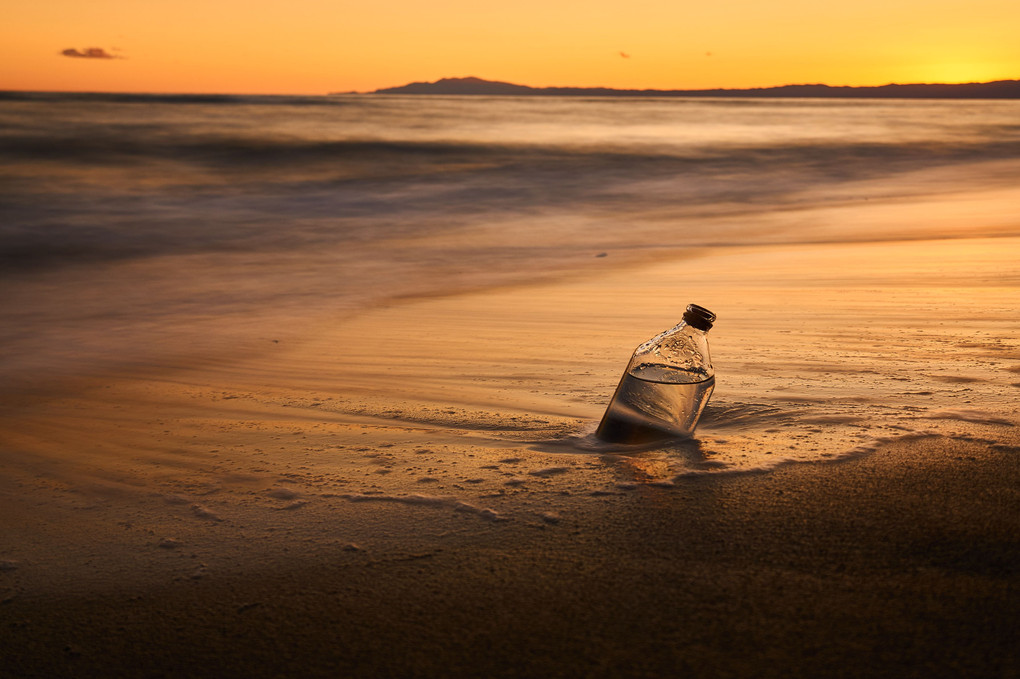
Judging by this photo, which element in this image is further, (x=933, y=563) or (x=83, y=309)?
(x=83, y=309)

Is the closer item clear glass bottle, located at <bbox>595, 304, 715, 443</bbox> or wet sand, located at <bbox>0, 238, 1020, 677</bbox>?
wet sand, located at <bbox>0, 238, 1020, 677</bbox>

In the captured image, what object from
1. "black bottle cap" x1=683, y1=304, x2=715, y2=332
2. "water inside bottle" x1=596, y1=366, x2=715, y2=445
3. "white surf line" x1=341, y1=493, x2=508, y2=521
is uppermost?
"black bottle cap" x1=683, y1=304, x2=715, y2=332

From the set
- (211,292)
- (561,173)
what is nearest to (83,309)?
(211,292)

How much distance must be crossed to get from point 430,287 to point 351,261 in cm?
147

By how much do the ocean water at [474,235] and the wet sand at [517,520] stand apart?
1.5 inches

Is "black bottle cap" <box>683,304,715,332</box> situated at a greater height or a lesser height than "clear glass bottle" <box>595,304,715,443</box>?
greater

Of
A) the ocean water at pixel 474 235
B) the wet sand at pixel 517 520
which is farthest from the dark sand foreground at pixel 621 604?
the ocean water at pixel 474 235

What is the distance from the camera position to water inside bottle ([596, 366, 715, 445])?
1.78m

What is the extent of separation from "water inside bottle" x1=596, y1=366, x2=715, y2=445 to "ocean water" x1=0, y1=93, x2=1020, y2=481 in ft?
0.21

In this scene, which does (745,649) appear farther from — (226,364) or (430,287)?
(430,287)

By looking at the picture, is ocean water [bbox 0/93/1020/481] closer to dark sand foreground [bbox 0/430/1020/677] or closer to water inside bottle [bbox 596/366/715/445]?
water inside bottle [bbox 596/366/715/445]

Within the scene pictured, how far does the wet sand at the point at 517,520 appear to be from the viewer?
1062 mm

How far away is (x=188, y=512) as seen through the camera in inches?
60.1

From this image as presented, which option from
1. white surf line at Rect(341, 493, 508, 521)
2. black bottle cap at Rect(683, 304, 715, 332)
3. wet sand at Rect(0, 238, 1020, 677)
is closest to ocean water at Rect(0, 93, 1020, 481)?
wet sand at Rect(0, 238, 1020, 677)
